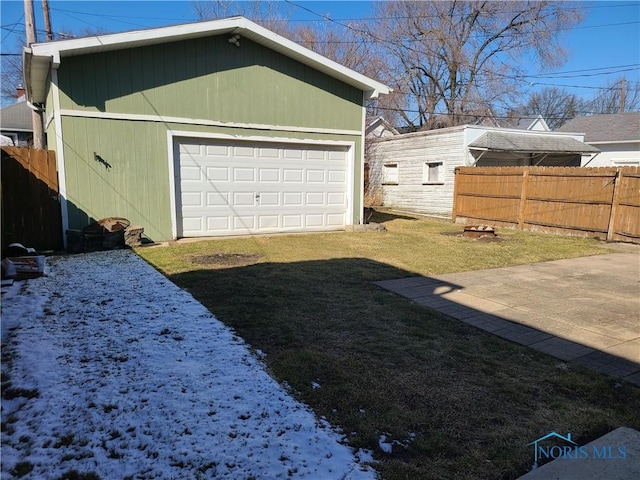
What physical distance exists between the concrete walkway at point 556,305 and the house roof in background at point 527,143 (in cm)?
856

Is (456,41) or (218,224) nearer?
(218,224)

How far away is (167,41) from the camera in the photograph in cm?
888

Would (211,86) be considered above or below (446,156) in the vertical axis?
above

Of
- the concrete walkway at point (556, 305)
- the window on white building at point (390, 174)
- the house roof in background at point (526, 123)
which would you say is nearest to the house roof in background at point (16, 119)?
the window on white building at point (390, 174)

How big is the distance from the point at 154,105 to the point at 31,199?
298cm

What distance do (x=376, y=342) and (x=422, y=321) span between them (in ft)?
2.95

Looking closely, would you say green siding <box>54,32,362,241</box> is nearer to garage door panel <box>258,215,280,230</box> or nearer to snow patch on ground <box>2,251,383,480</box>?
garage door panel <box>258,215,280,230</box>

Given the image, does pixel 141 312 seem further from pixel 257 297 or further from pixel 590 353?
pixel 590 353

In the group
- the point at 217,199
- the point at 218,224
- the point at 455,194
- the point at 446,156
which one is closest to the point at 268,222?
the point at 218,224

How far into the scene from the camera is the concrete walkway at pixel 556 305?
397 centimetres

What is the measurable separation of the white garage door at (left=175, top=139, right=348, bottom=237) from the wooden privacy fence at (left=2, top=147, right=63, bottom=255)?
235 centimetres

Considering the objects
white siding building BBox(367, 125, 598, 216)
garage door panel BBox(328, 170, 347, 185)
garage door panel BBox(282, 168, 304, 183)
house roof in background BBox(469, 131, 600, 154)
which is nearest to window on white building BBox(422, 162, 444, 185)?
white siding building BBox(367, 125, 598, 216)

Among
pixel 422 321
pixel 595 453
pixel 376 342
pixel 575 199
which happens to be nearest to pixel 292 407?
pixel 376 342

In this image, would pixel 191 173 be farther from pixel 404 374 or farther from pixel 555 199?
pixel 555 199
